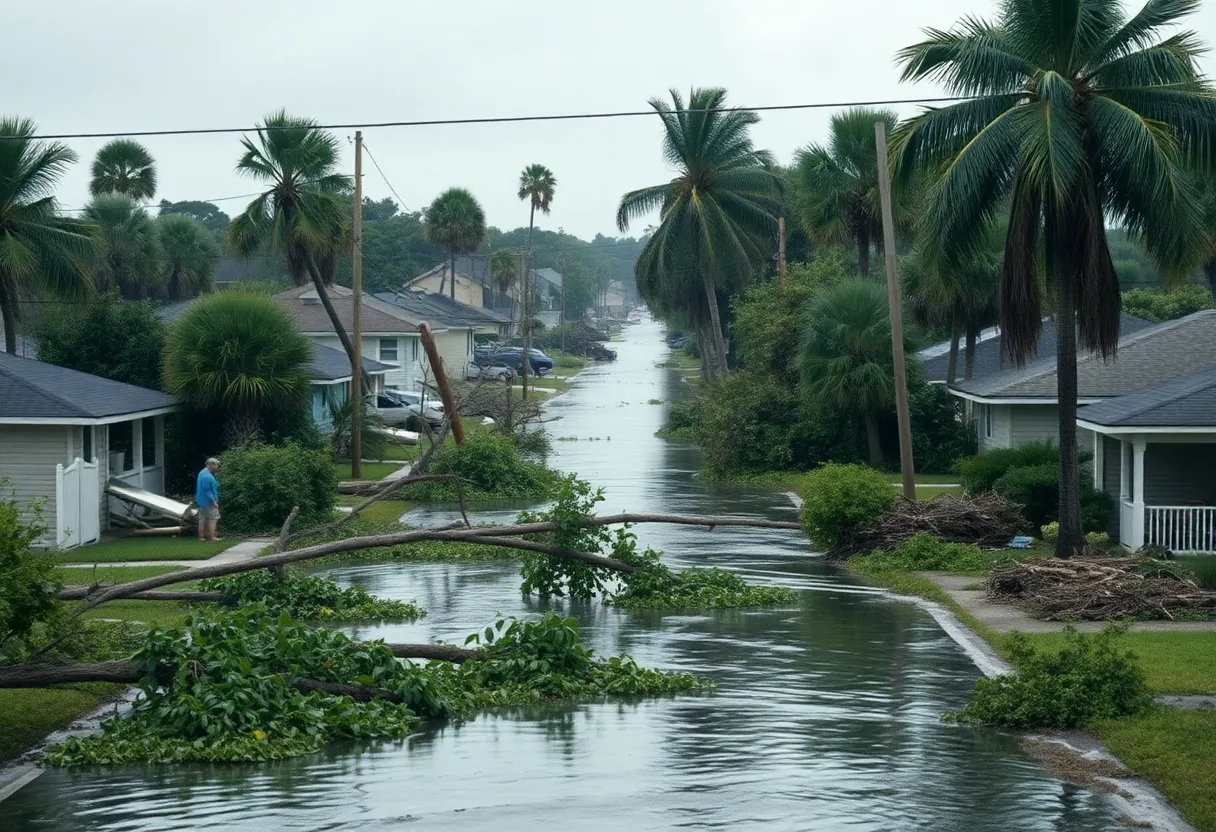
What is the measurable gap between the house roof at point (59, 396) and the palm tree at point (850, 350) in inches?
681

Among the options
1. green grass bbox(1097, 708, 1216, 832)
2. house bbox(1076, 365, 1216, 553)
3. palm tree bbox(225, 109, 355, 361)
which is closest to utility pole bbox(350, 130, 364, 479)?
palm tree bbox(225, 109, 355, 361)

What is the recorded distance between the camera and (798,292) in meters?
45.3

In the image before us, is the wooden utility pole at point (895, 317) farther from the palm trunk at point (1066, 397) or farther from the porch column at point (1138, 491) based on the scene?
the palm trunk at point (1066, 397)

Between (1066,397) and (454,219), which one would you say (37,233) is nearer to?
(1066,397)

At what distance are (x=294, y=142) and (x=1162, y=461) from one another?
23.0m

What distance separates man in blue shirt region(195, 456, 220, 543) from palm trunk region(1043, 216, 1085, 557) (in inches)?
590

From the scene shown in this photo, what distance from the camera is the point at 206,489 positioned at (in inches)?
1083

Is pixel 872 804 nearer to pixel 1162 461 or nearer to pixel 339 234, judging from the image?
pixel 1162 461

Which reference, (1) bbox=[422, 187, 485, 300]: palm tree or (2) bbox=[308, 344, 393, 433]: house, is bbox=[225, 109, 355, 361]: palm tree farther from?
(1) bbox=[422, 187, 485, 300]: palm tree

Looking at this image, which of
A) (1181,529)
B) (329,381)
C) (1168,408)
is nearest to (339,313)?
(329,381)

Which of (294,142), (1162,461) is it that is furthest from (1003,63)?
(294,142)

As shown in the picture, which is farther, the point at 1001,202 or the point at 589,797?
the point at 1001,202

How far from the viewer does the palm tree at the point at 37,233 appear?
34.2 meters

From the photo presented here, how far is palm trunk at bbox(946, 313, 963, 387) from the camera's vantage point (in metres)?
43.0
